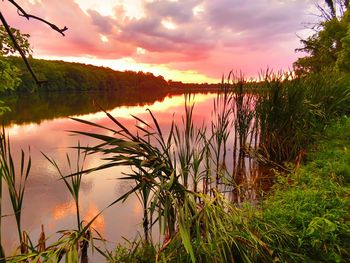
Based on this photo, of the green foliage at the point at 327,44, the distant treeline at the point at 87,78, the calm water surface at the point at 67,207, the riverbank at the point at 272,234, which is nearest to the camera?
the riverbank at the point at 272,234

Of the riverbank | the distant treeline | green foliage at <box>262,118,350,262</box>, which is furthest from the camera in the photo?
the distant treeline

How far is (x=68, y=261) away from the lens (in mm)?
2098

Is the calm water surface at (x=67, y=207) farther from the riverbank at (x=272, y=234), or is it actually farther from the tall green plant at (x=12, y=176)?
the riverbank at (x=272, y=234)

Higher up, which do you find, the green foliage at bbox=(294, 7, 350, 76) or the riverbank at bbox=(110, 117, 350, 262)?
the green foliage at bbox=(294, 7, 350, 76)

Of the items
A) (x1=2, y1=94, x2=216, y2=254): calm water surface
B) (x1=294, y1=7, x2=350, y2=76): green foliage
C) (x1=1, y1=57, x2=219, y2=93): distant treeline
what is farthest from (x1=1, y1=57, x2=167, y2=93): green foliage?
(x1=2, y1=94, x2=216, y2=254): calm water surface

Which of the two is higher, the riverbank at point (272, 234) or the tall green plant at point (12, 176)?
the tall green plant at point (12, 176)

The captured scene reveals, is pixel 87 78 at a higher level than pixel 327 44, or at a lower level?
lower

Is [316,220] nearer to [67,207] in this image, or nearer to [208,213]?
[208,213]

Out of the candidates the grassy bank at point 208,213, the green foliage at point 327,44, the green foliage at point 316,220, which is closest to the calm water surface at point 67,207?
the grassy bank at point 208,213

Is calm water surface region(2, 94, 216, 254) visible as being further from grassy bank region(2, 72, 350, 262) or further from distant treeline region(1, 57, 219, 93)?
distant treeline region(1, 57, 219, 93)

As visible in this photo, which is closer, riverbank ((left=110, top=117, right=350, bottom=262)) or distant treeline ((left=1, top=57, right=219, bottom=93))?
riverbank ((left=110, top=117, right=350, bottom=262))

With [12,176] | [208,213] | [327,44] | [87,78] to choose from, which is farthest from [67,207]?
[87,78]

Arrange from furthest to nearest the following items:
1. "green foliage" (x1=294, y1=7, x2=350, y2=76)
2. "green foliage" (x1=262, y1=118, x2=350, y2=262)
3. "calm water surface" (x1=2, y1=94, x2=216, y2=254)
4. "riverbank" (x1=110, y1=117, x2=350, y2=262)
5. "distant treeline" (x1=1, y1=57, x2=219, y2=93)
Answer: "distant treeline" (x1=1, y1=57, x2=219, y2=93), "green foliage" (x1=294, y1=7, x2=350, y2=76), "calm water surface" (x1=2, y1=94, x2=216, y2=254), "green foliage" (x1=262, y1=118, x2=350, y2=262), "riverbank" (x1=110, y1=117, x2=350, y2=262)

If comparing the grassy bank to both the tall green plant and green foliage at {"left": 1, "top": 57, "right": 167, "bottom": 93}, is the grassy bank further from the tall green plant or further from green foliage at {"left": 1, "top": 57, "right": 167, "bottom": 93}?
green foliage at {"left": 1, "top": 57, "right": 167, "bottom": 93}
